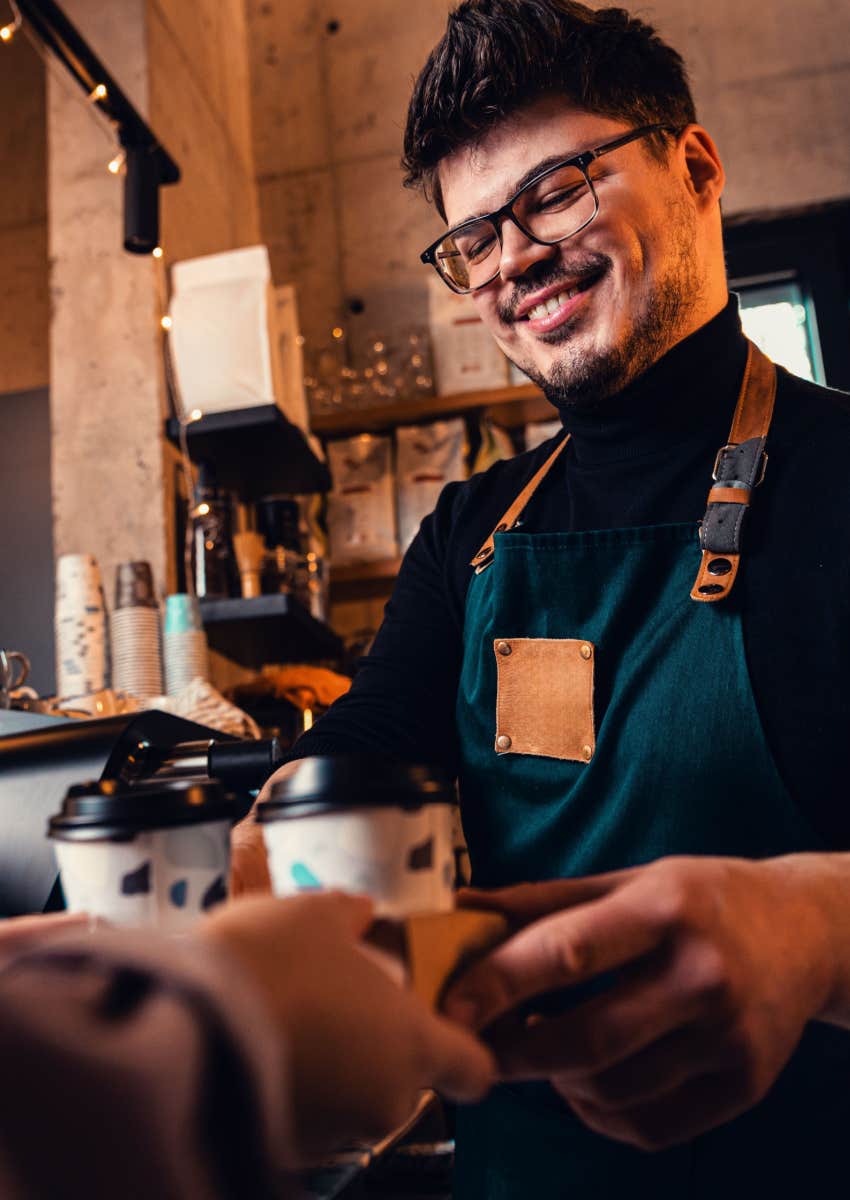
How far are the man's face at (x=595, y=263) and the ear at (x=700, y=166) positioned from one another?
0.24 feet

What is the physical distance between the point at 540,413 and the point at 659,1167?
2.33m

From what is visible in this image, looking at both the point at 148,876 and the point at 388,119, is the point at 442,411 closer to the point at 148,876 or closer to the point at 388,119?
the point at 388,119

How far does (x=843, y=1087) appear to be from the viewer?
92cm

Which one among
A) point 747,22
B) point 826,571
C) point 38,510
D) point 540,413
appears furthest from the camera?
point 747,22

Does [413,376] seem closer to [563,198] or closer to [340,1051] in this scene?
[563,198]

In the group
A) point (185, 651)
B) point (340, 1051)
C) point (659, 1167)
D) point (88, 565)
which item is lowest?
point (659, 1167)

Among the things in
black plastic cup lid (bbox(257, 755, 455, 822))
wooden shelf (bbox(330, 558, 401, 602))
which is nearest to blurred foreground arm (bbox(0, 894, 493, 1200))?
black plastic cup lid (bbox(257, 755, 455, 822))

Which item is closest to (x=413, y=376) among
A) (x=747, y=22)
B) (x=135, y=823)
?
(x=747, y=22)

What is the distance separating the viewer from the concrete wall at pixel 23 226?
358 centimetres

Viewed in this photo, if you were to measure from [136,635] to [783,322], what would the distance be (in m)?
2.19

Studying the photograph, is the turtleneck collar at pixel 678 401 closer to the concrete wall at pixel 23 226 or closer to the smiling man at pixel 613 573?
the smiling man at pixel 613 573

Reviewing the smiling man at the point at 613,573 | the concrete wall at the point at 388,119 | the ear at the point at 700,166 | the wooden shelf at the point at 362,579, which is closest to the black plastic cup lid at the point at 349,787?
the smiling man at the point at 613,573

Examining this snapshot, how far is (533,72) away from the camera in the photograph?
3.93 ft

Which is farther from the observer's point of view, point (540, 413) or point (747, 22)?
point (747, 22)
